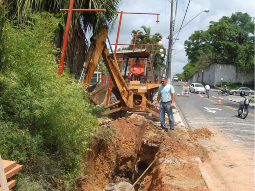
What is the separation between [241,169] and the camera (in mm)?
6746

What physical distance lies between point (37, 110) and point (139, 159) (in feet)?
16.3

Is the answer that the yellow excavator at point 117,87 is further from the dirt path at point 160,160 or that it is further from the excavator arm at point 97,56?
the dirt path at point 160,160

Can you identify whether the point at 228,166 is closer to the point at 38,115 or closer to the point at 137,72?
the point at 38,115

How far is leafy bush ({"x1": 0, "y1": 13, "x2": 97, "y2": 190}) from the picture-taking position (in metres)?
4.62

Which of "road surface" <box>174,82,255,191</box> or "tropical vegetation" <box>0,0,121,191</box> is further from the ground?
"tropical vegetation" <box>0,0,121,191</box>

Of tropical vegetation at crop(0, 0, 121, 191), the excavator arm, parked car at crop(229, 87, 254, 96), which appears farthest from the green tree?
tropical vegetation at crop(0, 0, 121, 191)

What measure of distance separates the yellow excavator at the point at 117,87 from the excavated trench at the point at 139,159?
0.96 metres

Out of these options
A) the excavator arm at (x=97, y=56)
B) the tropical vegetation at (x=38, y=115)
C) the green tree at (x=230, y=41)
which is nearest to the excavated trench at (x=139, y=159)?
the tropical vegetation at (x=38, y=115)

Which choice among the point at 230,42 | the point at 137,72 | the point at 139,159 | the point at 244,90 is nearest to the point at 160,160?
the point at 139,159

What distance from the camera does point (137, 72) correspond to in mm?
12688

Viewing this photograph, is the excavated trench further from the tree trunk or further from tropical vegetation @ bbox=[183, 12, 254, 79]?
tropical vegetation @ bbox=[183, 12, 254, 79]

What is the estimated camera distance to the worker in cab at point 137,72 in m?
12.7

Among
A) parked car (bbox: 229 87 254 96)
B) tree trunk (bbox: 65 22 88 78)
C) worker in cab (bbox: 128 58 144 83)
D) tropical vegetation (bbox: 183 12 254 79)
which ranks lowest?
parked car (bbox: 229 87 254 96)

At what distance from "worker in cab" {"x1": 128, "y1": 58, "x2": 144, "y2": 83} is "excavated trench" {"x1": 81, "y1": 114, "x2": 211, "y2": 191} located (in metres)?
2.71
